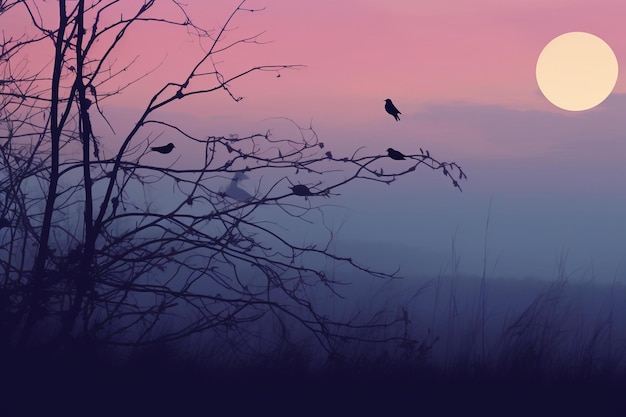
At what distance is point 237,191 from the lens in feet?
16.8

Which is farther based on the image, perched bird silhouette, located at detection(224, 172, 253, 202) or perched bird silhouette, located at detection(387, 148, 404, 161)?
perched bird silhouette, located at detection(224, 172, 253, 202)

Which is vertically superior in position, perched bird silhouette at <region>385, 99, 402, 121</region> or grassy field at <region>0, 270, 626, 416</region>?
perched bird silhouette at <region>385, 99, 402, 121</region>

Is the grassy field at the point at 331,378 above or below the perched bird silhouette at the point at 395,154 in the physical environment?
below

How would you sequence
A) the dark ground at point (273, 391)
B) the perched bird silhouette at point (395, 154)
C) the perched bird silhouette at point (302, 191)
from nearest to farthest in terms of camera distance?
the dark ground at point (273, 391) < the perched bird silhouette at point (395, 154) < the perched bird silhouette at point (302, 191)

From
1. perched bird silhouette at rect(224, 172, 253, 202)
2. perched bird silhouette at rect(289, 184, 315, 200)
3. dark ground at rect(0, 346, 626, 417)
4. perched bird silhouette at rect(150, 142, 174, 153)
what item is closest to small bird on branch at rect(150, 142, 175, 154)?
perched bird silhouette at rect(150, 142, 174, 153)

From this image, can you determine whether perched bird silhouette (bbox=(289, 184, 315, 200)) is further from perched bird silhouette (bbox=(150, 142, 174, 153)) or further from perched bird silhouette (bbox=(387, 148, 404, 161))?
perched bird silhouette (bbox=(150, 142, 174, 153))

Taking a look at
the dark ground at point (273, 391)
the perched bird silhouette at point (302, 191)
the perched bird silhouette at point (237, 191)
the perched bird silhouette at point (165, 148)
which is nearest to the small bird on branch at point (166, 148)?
the perched bird silhouette at point (165, 148)

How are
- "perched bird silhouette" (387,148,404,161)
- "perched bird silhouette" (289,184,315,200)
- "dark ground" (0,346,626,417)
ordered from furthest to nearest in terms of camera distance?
"perched bird silhouette" (289,184,315,200) < "perched bird silhouette" (387,148,404,161) < "dark ground" (0,346,626,417)

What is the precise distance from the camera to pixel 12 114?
18.1 feet

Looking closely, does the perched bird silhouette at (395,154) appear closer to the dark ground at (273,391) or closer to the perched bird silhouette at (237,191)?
the perched bird silhouette at (237,191)

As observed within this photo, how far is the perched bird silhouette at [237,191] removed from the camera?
16.6ft

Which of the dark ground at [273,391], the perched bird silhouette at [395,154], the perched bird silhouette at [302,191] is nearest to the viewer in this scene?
the dark ground at [273,391]

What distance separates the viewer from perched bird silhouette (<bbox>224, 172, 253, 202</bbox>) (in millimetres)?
5059

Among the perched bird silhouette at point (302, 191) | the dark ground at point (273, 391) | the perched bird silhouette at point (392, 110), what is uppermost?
the perched bird silhouette at point (392, 110)
